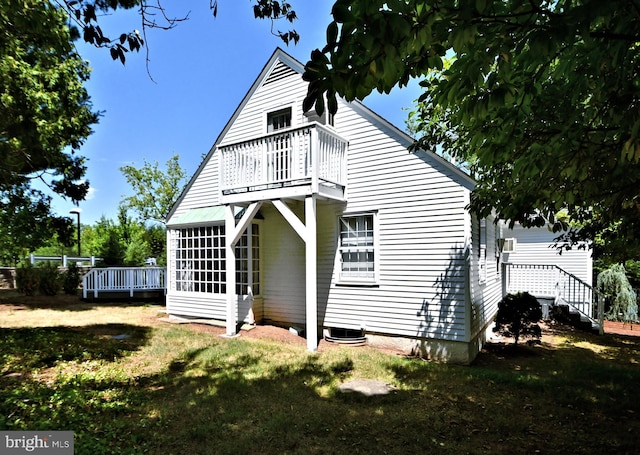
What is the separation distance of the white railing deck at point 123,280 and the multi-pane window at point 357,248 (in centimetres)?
1160

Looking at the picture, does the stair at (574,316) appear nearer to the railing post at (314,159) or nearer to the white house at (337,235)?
the white house at (337,235)

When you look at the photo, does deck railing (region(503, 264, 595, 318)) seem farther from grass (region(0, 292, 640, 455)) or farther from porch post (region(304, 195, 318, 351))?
porch post (region(304, 195, 318, 351))

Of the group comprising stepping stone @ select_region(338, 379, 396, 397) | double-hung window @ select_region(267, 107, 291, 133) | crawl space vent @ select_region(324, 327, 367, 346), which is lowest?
crawl space vent @ select_region(324, 327, 367, 346)

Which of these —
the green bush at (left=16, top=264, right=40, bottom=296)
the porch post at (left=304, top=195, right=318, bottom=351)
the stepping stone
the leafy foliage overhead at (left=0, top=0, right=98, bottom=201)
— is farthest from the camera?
the green bush at (left=16, top=264, right=40, bottom=296)

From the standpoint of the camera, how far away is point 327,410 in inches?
180

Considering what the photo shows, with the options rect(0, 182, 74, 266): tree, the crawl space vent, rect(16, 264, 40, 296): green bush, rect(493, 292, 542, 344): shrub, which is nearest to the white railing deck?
rect(0, 182, 74, 266): tree

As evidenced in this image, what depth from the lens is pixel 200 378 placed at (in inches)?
227

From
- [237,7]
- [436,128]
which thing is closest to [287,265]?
[436,128]

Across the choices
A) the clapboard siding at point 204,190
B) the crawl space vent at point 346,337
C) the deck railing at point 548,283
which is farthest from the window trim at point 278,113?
the deck railing at point 548,283

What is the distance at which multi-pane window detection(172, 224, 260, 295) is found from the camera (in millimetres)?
9695

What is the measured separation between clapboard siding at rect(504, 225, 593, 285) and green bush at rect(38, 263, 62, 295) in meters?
20.8

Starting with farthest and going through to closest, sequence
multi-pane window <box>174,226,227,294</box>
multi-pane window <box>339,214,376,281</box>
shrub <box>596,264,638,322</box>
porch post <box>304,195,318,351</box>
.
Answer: shrub <box>596,264,638,322</box> < multi-pane window <box>174,226,227,294</box> < multi-pane window <box>339,214,376,281</box> < porch post <box>304,195,318,351</box>

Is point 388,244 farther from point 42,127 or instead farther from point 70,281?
point 70,281

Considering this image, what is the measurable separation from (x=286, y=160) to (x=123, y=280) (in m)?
11.8
